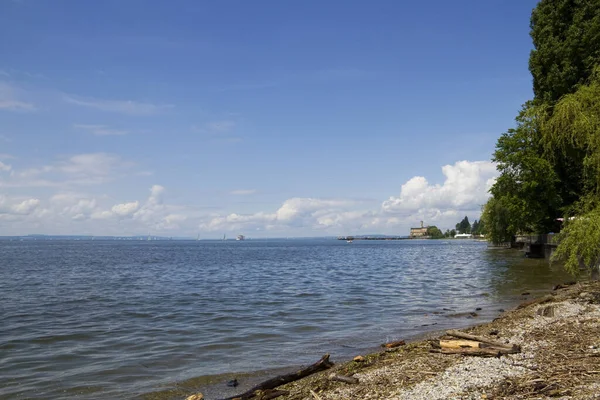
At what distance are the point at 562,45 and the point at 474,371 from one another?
40695mm

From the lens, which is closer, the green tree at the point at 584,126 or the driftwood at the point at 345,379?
the driftwood at the point at 345,379

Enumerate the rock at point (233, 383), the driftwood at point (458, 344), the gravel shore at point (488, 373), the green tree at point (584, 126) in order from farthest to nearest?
1. the green tree at point (584, 126)
2. the rock at point (233, 383)
3. the driftwood at point (458, 344)
4. the gravel shore at point (488, 373)

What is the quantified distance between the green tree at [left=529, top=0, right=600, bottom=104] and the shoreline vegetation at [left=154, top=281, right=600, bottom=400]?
33.5 m

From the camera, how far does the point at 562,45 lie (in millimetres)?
39938

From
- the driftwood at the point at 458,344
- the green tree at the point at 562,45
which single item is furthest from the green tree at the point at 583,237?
the green tree at the point at 562,45

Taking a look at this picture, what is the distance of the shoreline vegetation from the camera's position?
7023 mm

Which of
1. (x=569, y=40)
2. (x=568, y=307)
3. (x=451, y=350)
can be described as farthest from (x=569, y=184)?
(x=451, y=350)

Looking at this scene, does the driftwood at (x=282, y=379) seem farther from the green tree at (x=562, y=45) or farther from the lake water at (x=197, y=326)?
the green tree at (x=562, y=45)

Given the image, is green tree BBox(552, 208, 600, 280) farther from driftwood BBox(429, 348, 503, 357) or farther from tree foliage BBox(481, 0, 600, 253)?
tree foliage BBox(481, 0, 600, 253)

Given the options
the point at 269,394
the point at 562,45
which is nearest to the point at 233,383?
the point at 269,394

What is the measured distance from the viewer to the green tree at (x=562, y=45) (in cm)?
3803

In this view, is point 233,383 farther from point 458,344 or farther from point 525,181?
point 525,181

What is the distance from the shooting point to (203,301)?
80.7 ft

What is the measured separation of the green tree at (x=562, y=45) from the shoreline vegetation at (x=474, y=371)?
33.5 metres
